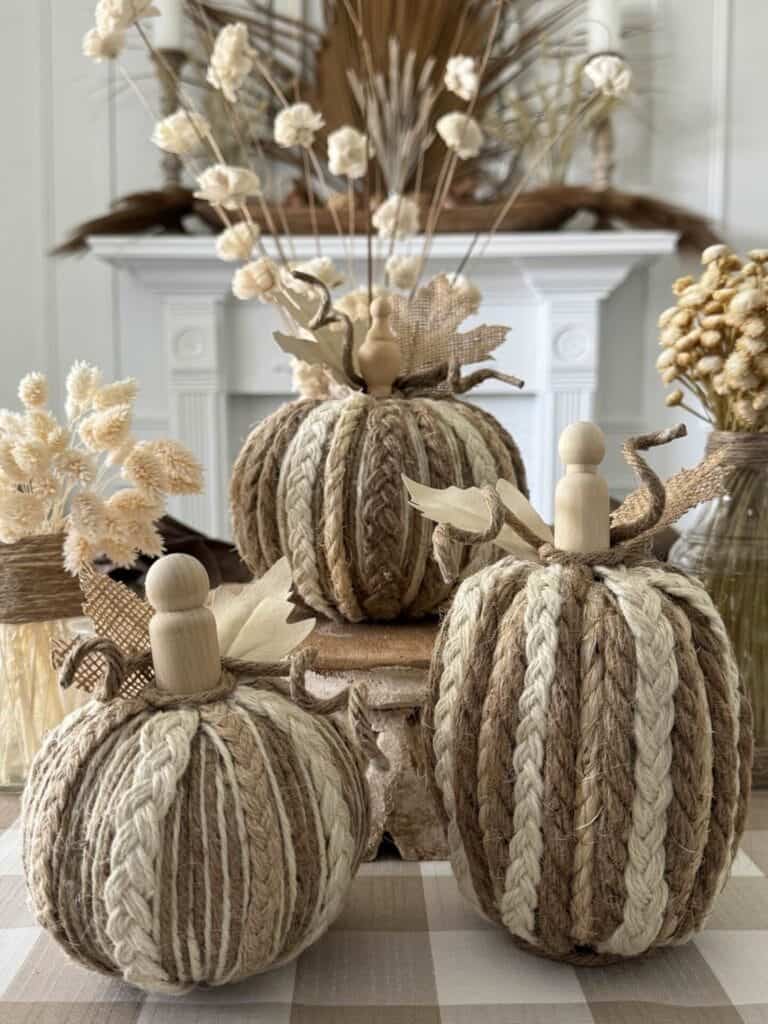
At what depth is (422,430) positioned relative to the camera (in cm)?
72

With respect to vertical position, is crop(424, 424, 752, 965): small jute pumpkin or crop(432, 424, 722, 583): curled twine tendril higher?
crop(432, 424, 722, 583): curled twine tendril

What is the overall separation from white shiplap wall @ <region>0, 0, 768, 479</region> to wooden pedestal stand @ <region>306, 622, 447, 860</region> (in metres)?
1.95

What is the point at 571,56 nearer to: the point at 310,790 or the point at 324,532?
the point at 324,532

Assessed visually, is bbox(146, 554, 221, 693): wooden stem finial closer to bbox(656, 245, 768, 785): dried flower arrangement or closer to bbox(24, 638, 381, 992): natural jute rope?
bbox(24, 638, 381, 992): natural jute rope

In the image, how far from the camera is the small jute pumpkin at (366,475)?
2.34ft

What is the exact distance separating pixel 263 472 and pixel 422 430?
0.39 ft

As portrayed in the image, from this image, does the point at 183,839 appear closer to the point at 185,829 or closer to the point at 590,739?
the point at 185,829

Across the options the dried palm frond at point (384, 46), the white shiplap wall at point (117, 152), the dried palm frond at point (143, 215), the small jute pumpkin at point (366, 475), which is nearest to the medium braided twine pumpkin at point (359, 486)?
the small jute pumpkin at point (366, 475)

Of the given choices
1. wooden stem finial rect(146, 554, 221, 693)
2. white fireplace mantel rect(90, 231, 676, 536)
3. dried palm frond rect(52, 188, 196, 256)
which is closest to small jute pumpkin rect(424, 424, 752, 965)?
wooden stem finial rect(146, 554, 221, 693)

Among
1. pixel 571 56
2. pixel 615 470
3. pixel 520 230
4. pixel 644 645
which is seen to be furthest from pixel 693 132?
pixel 644 645

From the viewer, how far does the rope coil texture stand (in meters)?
0.50

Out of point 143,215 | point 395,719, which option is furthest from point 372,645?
point 143,215

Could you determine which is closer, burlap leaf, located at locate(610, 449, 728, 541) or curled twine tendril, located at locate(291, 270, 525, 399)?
burlap leaf, located at locate(610, 449, 728, 541)

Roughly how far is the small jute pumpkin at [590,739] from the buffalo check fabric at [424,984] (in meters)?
0.02
